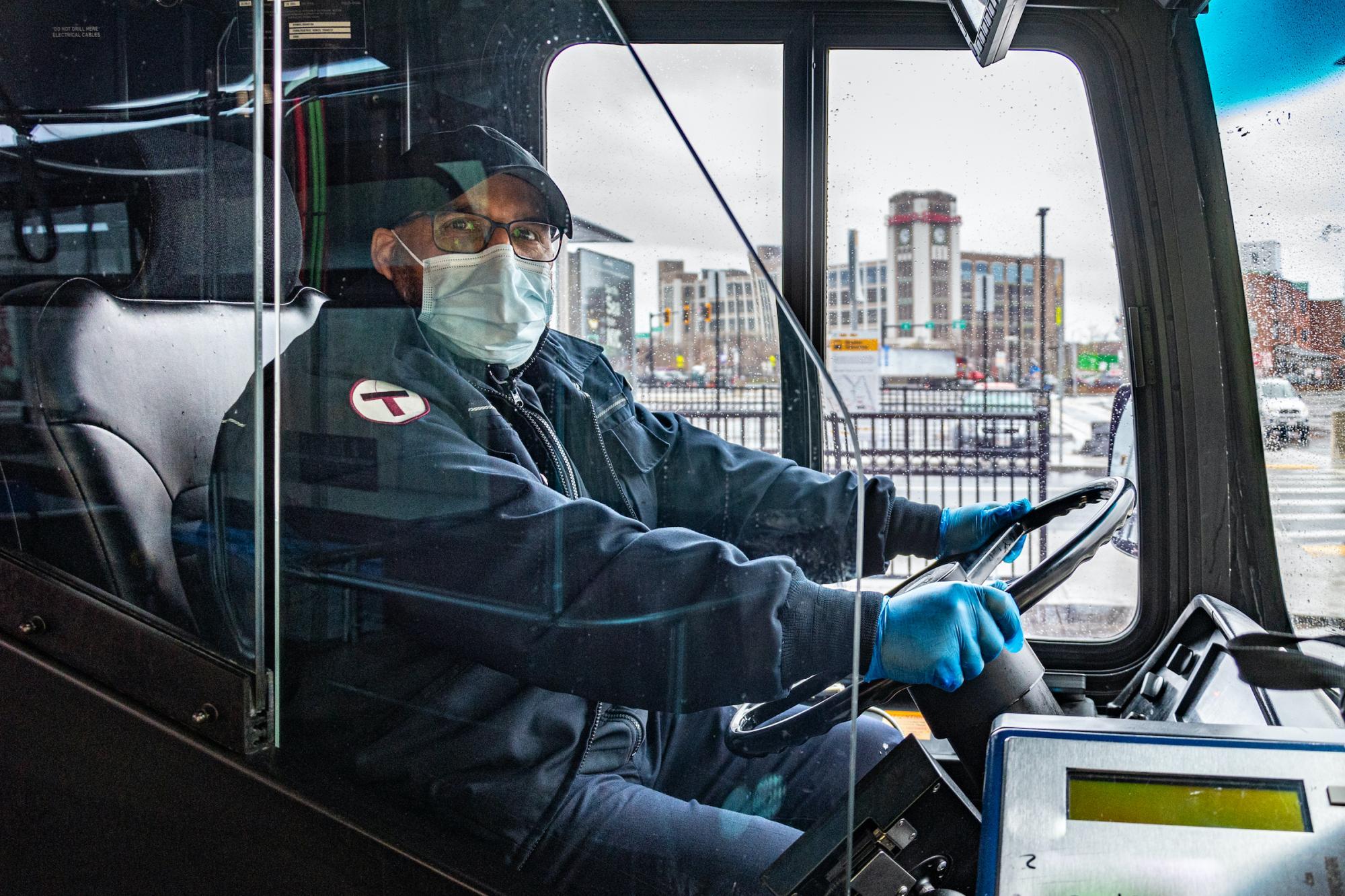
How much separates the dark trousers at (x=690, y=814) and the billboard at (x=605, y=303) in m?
0.31

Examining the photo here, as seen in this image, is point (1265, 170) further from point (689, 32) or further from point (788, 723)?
point (788, 723)

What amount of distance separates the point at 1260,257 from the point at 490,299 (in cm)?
151

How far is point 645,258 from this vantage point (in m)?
0.81

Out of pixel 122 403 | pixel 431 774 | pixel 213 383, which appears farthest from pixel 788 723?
pixel 122 403

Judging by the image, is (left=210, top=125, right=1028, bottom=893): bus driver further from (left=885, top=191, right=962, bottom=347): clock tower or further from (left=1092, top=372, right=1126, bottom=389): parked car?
(left=1092, top=372, right=1126, bottom=389): parked car

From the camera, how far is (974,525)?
158 cm

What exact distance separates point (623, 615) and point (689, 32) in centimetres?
145

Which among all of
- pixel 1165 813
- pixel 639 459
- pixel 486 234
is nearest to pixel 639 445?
pixel 639 459

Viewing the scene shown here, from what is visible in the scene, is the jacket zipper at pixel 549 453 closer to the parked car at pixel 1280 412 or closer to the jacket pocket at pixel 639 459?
the jacket pocket at pixel 639 459

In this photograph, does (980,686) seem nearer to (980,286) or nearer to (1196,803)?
(1196,803)

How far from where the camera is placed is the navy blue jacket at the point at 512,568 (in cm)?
80

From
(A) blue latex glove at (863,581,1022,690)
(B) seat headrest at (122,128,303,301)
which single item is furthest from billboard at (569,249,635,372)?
(A) blue latex glove at (863,581,1022,690)

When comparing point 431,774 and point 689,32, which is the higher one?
point 689,32

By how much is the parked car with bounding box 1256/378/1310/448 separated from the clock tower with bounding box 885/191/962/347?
1.93 ft
